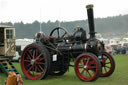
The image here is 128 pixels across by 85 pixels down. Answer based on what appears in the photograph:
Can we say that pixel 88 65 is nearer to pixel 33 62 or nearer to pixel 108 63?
pixel 108 63

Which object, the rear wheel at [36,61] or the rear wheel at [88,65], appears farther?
the rear wheel at [36,61]

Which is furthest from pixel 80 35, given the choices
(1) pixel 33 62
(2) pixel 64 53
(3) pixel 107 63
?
(1) pixel 33 62

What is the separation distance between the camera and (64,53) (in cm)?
930

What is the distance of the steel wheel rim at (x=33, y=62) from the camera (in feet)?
30.0

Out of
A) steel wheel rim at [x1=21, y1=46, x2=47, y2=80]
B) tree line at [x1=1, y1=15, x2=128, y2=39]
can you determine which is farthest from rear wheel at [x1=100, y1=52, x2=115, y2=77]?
tree line at [x1=1, y1=15, x2=128, y2=39]

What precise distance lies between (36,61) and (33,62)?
138 mm

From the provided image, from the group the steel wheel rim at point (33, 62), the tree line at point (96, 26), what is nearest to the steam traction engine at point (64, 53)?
the steel wheel rim at point (33, 62)

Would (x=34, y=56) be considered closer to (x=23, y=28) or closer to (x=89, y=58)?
(x=89, y=58)

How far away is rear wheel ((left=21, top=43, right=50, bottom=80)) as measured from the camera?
29.2 ft

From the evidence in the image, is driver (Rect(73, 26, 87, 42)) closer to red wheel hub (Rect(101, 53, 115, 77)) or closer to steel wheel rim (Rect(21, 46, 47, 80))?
red wheel hub (Rect(101, 53, 115, 77))

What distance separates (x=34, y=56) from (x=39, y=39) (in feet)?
2.69

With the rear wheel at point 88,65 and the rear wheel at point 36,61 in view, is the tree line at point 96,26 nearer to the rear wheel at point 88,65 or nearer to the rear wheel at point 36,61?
the rear wheel at point 36,61

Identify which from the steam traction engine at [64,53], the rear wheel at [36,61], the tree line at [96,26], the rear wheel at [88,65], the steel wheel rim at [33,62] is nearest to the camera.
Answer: the rear wheel at [88,65]

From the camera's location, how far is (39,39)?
9859mm
